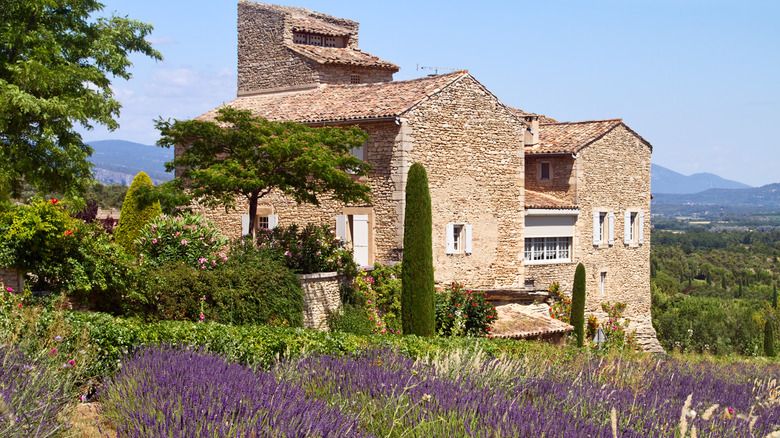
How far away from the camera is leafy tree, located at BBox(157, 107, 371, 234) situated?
1540 centimetres

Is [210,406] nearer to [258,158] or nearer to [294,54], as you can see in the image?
[258,158]

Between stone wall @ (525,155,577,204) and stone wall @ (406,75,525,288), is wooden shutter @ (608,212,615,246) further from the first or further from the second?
stone wall @ (406,75,525,288)

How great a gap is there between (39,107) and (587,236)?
18245 millimetres

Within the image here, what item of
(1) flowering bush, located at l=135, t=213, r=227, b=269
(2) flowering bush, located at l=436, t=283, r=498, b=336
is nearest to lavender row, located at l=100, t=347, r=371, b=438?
(1) flowering bush, located at l=135, t=213, r=227, b=269

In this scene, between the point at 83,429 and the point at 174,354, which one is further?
the point at 174,354

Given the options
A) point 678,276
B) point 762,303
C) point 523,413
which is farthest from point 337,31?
point 678,276

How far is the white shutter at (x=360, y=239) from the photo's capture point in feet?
64.5

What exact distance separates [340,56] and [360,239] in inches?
345

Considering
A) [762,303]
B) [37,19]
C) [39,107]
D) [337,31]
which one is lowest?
[762,303]

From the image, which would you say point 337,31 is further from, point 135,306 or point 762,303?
point 762,303

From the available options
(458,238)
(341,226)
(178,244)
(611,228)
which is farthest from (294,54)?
(611,228)

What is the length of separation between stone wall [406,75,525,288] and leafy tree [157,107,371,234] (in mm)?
3027

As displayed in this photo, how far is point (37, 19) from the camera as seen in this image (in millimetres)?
19688

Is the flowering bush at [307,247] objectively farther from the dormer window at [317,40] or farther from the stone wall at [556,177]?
the stone wall at [556,177]
